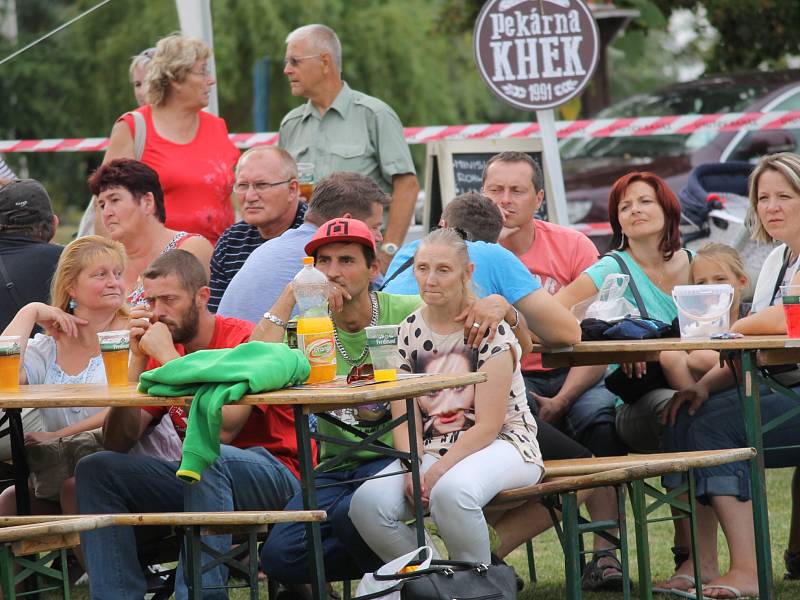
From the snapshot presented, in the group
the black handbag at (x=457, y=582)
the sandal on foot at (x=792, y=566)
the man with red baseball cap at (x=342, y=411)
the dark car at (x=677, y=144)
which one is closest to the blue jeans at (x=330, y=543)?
the man with red baseball cap at (x=342, y=411)

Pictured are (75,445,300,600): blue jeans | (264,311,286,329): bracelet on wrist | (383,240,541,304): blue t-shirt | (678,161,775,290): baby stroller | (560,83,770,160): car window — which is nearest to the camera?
(75,445,300,600): blue jeans

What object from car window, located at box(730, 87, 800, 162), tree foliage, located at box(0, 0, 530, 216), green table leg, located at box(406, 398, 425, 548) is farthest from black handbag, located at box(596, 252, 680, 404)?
tree foliage, located at box(0, 0, 530, 216)

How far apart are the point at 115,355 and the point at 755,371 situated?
7.27ft

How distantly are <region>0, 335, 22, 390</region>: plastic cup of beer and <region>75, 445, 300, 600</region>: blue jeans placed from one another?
0.39 metres

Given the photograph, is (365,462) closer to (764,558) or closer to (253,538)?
(253,538)

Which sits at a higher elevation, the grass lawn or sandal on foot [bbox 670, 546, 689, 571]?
sandal on foot [bbox 670, 546, 689, 571]

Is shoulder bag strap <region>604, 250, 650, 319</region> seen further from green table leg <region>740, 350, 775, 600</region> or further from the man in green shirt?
the man in green shirt

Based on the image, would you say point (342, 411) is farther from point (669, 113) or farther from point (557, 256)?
point (669, 113)

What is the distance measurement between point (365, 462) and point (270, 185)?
71.2 inches

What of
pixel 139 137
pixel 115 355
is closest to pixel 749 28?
pixel 139 137

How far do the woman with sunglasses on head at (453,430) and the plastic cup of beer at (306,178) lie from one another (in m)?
2.41

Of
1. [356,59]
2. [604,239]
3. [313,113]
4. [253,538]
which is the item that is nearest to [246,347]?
[253,538]

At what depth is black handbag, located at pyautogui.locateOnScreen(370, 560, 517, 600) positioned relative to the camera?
4.29 meters

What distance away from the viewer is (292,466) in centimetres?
518
